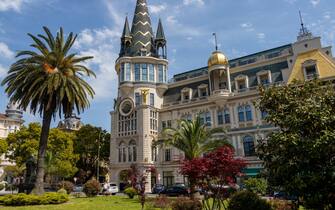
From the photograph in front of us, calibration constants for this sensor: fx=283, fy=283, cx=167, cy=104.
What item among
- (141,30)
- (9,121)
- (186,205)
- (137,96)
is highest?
(141,30)

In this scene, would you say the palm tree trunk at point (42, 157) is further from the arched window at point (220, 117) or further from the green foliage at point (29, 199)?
the arched window at point (220, 117)

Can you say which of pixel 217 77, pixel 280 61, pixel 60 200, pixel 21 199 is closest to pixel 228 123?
pixel 217 77

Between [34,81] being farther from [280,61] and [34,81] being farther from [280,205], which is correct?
[280,61]

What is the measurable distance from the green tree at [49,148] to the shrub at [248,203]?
39.1 meters

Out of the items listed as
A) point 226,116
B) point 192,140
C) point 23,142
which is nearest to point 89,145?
point 23,142

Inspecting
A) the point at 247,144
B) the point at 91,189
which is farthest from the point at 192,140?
the point at 247,144

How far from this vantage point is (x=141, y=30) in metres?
58.6

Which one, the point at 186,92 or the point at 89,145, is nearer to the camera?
the point at 186,92

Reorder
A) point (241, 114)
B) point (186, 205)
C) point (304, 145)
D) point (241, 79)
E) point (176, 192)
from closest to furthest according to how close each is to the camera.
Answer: point (304, 145) → point (186, 205) → point (176, 192) → point (241, 114) → point (241, 79)

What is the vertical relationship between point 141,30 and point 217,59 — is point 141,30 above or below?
above

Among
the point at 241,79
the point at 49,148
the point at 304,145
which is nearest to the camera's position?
the point at 304,145

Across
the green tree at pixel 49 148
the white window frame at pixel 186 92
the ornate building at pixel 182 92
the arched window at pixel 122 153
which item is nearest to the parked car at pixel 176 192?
the ornate building at pixel 182 92

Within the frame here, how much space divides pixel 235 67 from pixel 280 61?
24.6 ft

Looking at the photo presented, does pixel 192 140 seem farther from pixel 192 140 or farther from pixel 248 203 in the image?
pixel 248 203
